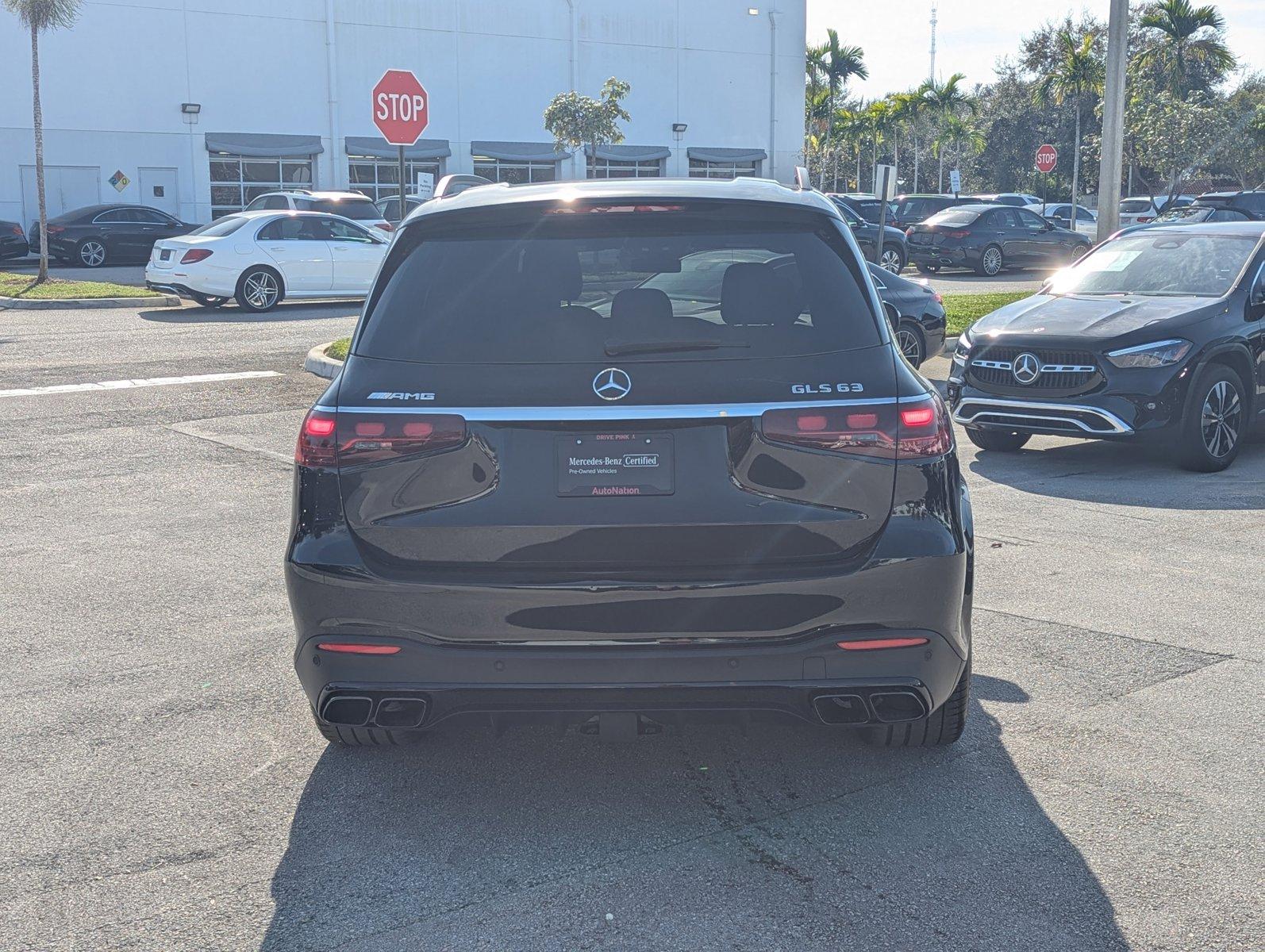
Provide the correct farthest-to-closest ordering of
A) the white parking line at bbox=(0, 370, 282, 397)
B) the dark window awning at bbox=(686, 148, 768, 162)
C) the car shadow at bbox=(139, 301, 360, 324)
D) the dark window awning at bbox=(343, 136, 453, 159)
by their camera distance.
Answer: the dark window awning at bbox=(686, 148, 768, 162) → the dark window awning at bbox=(343, 136, 453, 159) → the car shadow at bbox=(139, 301, 360, 324) → the white parking line at bbox=(0, 370, 282, 397)

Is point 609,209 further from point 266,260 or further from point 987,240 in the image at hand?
point 987,240

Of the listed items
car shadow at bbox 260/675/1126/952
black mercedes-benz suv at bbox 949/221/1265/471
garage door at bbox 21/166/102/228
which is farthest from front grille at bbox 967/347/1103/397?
garage door at bbox 21/166/102/228

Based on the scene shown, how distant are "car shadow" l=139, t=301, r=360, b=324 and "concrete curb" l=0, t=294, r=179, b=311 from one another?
21.0 inches

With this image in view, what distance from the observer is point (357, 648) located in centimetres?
381

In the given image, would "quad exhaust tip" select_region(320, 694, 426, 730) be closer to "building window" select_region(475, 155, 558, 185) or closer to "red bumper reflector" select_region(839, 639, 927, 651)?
"red bumper reflector" select_region(839, 639, 927, 651)

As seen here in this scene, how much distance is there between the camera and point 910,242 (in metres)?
31.0

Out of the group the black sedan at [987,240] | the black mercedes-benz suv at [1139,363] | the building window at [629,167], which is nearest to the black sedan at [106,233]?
the black sedan at [987,240]

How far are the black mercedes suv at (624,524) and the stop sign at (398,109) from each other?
14.0m

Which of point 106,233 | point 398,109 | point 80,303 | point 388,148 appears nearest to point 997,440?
point 398,109

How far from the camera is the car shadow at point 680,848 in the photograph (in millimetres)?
3445

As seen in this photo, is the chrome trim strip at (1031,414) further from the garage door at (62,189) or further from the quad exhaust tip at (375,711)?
the garage door at (62,189)

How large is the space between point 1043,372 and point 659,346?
21.3 ft

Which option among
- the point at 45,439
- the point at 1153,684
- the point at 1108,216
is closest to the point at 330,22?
the point at 1108,216

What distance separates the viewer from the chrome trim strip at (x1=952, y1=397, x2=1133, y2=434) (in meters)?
9.40
